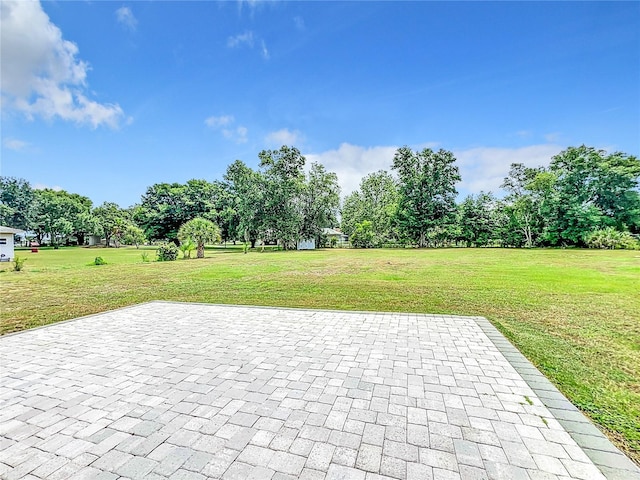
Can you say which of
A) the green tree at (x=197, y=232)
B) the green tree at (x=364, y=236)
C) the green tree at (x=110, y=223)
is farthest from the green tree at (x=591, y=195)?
the green tree at (x=110, y=223)

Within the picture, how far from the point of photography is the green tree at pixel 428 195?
3092 cm

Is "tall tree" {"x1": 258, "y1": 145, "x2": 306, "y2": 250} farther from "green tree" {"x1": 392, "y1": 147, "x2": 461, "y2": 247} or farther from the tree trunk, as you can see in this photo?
the tree trunk

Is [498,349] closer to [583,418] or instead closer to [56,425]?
[583,418]

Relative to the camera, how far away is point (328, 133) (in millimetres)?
22625

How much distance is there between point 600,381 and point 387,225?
3369cm

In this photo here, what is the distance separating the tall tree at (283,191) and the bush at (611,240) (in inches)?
992

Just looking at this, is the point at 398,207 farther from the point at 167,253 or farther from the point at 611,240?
the point at 167,253

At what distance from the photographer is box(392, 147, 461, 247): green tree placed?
1217 inches

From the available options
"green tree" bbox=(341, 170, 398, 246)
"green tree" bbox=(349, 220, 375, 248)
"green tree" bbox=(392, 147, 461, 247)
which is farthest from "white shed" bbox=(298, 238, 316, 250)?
"green tree" bbox=(392, 147, 461, 247)

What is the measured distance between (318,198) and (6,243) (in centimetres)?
2307

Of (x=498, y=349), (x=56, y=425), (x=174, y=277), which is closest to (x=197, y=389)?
(x=56, y=425)

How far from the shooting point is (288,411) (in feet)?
7.14

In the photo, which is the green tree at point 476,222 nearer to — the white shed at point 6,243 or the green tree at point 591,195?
the green tree at point 591,195

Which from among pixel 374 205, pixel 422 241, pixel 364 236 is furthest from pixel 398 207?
pixel 374 205
